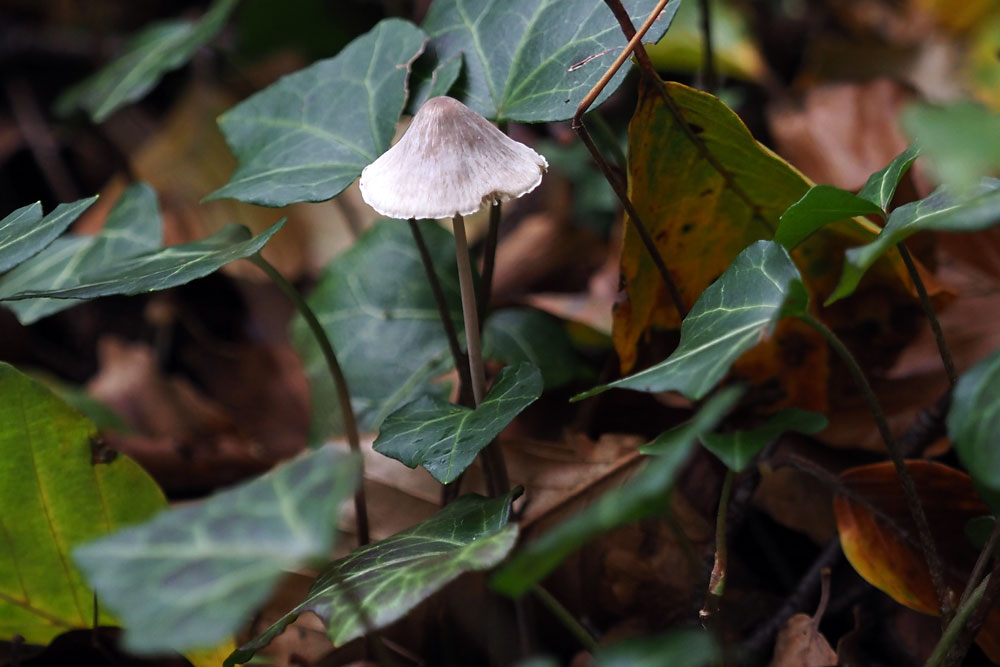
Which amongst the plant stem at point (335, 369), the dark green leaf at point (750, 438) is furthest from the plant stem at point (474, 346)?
the dark green leaf at point (750, 438)

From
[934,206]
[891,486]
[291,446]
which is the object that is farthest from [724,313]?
[291,446]

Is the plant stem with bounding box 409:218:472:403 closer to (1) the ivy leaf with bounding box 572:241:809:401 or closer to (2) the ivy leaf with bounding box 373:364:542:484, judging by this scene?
(2) the ivy leaf with bounding box 373:364:542:484

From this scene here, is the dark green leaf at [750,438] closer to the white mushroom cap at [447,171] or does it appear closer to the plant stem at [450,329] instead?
the white mushroom cap at [447,171]

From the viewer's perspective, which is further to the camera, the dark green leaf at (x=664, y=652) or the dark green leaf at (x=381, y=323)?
the dark green leaf at (x=381, y=323)

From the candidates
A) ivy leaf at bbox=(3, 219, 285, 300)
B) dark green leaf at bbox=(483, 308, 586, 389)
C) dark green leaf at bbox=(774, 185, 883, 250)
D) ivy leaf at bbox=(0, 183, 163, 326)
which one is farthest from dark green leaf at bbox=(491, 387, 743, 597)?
ivy leaf at bbox=(0, 183, 163, 326)

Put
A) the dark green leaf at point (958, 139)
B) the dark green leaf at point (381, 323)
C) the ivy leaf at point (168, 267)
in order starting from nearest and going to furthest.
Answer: the dark green leaf at point (958, 139), the ivy leaf at point (168, 267), the dark green leaf at point (381, 323)

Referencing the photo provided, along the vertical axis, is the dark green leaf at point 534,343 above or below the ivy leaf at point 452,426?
below

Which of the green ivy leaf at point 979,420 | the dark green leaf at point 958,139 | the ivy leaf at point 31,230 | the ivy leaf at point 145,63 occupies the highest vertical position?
the ivy leaf at point 145,63

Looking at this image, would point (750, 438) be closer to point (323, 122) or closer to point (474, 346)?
point (474, 346)
